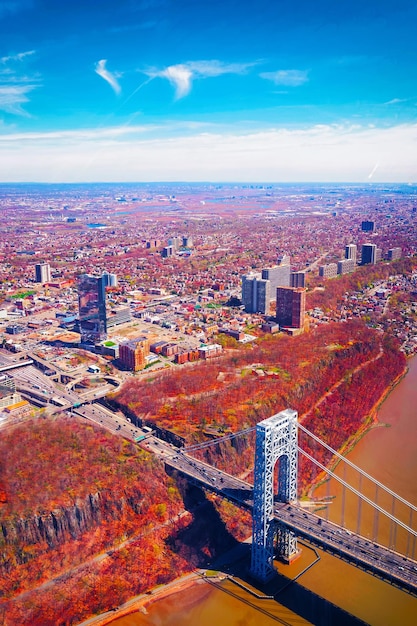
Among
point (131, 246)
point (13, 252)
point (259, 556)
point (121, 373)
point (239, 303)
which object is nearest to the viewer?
point (259, 556)

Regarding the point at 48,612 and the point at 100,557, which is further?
the point at 100,557

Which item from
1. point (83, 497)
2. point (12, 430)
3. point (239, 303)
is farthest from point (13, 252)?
point (83, 497)

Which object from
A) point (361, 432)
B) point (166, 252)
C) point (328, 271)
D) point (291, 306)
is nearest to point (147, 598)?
point (361, 432)

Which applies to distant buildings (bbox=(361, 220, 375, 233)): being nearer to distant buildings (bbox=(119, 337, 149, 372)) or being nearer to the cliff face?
distant buildings (bbox=(119, 337, 149, 372))

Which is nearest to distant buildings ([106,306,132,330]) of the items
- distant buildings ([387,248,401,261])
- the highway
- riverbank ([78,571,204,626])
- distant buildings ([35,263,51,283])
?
the highway

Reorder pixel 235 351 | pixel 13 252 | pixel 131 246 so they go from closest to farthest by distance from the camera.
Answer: pixel 235 351 → pixel 13 252 → pixel 131 246

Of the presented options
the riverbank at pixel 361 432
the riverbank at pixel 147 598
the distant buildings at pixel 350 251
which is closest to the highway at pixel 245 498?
the riverbank at pixel 147 598

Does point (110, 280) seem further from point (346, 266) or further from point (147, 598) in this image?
point (147, 598)

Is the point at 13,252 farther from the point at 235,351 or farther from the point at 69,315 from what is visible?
the point at 235,351
